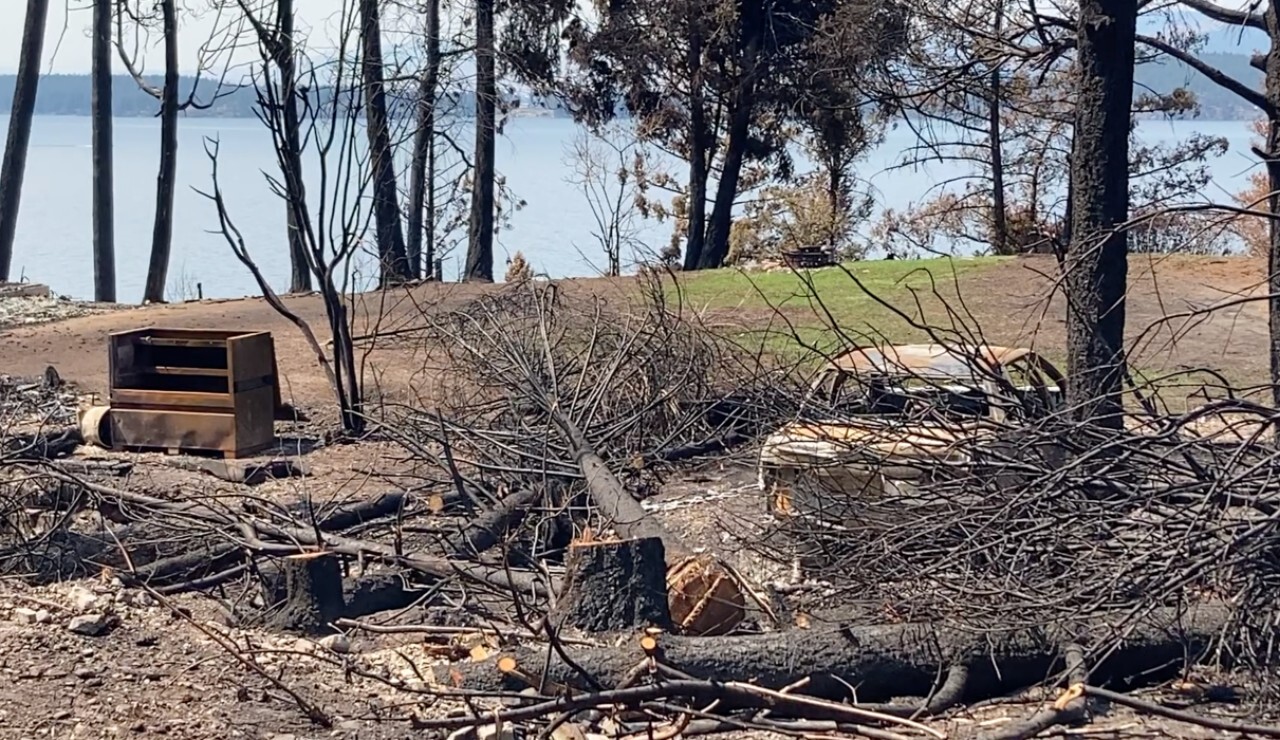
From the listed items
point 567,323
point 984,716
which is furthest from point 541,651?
point 567,323

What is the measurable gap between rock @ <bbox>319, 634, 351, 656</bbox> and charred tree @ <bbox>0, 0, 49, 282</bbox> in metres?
20.4

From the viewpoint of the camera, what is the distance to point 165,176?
23.5 metres

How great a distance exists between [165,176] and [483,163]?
5779 mm

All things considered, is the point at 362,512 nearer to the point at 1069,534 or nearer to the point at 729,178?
the point at 1069,534

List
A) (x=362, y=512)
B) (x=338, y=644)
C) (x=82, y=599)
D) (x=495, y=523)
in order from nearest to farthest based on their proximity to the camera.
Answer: (x=338, y=644) < (x=82, y=599) < (x=495, y=523) < (x=362, y=512)

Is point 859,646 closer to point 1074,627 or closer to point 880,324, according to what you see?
point 1074,627

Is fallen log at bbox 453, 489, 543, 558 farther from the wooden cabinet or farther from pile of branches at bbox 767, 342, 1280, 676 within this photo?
the wooden cabinet

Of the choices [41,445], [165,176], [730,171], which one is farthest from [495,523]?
[730,171]

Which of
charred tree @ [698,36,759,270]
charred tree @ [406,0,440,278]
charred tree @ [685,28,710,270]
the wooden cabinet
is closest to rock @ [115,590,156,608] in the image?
the wooden cabinet

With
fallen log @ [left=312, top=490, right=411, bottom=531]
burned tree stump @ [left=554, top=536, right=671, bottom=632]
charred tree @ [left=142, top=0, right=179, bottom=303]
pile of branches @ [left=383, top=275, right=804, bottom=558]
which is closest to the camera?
burned tree stump @ [left=554, top=536, right=671, bottom=632]

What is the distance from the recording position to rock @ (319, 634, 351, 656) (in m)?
5.52

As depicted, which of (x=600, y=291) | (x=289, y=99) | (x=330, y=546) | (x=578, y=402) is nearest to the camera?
(x=330, y=546)

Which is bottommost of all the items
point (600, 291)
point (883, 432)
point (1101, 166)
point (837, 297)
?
point (883, 432)

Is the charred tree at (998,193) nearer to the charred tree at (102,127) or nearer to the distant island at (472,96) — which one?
the distant island at (472,96)
